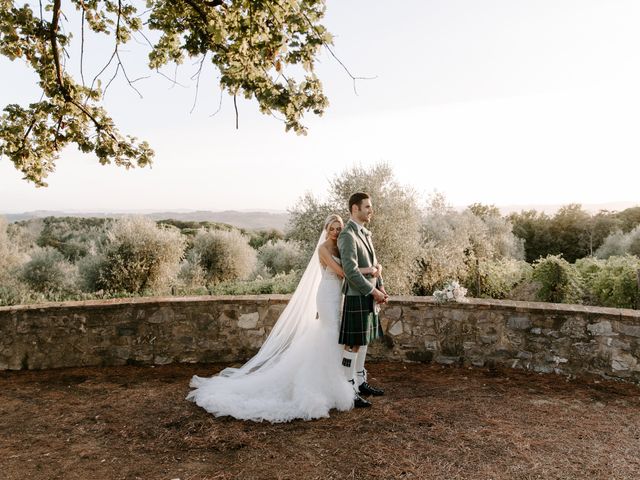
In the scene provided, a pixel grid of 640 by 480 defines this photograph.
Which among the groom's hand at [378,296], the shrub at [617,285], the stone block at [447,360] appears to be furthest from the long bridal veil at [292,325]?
the shrub at [617,285]

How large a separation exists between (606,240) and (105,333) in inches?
1200

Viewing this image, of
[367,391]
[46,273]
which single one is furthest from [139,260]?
[367,391]

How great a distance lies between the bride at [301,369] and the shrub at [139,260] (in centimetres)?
986

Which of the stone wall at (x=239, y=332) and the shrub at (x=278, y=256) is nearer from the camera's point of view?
the stone wall at (x=239, y=332)

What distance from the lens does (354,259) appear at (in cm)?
435

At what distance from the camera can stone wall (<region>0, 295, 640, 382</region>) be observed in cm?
532

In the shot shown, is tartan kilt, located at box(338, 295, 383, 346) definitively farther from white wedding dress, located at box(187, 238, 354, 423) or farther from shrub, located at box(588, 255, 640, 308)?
shrub, located at box(588, 255, 640, 308)

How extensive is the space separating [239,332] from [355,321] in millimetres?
2095

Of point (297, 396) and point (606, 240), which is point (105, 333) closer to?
point (297, 396)

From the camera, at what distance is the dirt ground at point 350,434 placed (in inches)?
125

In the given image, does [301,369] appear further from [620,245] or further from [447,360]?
[620,245]

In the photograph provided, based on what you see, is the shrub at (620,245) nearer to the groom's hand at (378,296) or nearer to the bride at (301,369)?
the groom's hand at (378,296)

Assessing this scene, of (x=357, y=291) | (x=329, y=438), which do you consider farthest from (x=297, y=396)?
(x=357, y=291)

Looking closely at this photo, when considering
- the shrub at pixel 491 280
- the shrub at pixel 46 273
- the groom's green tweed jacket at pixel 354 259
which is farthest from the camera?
the shrub at pixel 491 280
